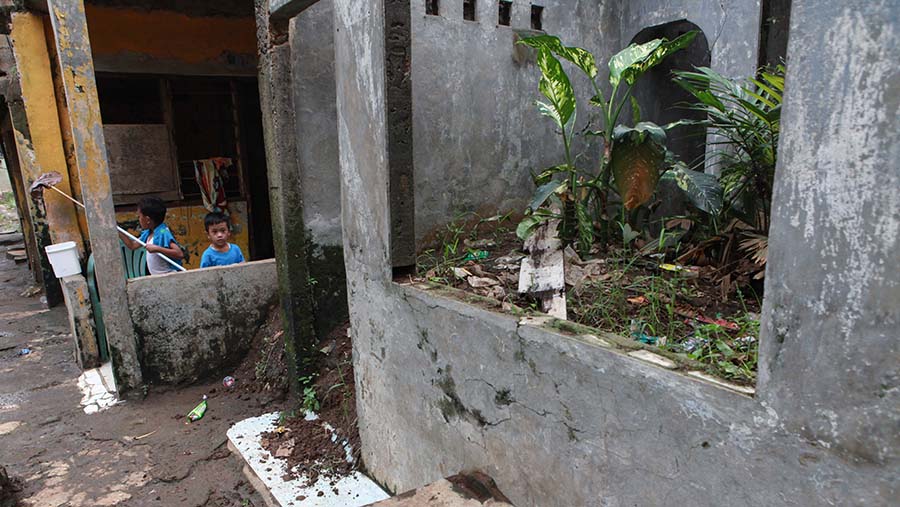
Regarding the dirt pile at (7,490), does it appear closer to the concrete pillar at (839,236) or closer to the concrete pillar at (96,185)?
the concrete pillar at (96,185)

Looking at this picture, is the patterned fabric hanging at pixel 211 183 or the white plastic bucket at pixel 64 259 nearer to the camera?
the white plastic bucket at pixel 64 259

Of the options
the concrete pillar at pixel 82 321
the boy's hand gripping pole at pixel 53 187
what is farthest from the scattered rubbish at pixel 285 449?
the concrete pillar at pixel 82 321

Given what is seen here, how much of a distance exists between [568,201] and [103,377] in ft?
A: 14.9

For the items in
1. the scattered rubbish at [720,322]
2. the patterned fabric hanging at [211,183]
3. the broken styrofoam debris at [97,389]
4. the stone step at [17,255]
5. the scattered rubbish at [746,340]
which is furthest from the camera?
the stone step at [17,255]

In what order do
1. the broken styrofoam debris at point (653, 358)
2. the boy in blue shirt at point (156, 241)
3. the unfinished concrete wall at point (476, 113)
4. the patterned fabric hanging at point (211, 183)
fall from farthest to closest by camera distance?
the patterned fabric hanging at point (211, 183) < the boy in blue shirt at point (156, 241) < the unfinished concrete wall at point (476, 113) < the broken styrofoam debris at point (653, 358)

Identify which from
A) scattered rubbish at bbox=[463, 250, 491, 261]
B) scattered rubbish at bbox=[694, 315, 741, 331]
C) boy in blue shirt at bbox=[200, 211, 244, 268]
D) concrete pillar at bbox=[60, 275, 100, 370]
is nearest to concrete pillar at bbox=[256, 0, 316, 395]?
boy in blue shirt at bbox=[200, 211, 244, 268]

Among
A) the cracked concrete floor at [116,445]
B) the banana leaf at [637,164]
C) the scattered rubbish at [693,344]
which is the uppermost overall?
the banana leaf at [637,164]

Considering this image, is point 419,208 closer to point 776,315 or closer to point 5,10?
point 776,315

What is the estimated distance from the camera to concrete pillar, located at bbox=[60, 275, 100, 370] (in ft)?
16.5

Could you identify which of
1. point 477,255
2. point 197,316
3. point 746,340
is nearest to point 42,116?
point 197,316

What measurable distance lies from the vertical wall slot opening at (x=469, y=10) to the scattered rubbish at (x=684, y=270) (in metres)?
2.41

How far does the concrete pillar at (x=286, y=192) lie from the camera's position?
3885 millimetres

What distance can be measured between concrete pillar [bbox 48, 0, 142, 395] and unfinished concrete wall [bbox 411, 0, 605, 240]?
2674 mm

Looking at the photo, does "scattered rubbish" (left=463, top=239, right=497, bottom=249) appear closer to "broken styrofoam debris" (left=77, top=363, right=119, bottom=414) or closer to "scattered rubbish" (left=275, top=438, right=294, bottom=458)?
"scattered rubbish" (left=275, top=438, right=294, bottom=458)
